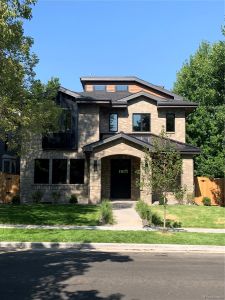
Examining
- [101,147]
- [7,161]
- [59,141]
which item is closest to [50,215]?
[101,147]

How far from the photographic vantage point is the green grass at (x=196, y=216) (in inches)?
735

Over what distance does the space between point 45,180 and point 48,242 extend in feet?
47.9

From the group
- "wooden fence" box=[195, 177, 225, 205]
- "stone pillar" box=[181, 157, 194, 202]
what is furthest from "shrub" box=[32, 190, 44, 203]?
"wooden fence" box=[195, 177, 225, 205]

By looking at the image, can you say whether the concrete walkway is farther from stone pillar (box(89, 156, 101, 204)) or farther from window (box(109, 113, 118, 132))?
window (box(109, 113, 118, 132))

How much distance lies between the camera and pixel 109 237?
48.4 ft

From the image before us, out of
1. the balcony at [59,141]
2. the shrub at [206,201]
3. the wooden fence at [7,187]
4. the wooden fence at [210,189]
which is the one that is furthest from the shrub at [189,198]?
the wooden fence at [7,187]

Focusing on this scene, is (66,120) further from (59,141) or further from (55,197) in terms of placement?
(55,197)

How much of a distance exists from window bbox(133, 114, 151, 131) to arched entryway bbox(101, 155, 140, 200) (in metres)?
2.41

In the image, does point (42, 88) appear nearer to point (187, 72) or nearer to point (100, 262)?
point (100, 262)

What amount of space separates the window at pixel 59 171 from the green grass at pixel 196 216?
7038 millimetres

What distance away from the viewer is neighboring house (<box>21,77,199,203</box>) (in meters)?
27.4

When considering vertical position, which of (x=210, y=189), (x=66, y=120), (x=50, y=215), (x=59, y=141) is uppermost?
(x=66, y=120)

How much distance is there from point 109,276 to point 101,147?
1783 centimetres

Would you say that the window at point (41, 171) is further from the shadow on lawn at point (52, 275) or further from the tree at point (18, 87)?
the shadow on lawn at point (52, 275)
